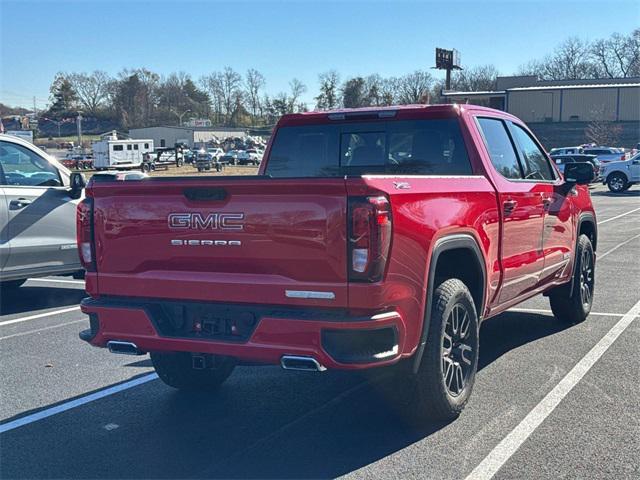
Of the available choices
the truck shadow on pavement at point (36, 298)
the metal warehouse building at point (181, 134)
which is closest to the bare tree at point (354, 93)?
the metal warehouse building at point (181, 134)

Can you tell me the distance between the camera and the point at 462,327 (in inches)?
191

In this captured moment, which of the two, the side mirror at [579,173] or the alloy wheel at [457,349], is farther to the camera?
the side mirror at [579,173]

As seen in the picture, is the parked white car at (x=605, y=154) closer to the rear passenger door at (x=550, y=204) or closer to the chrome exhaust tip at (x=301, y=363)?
the rear passenger door at (x=550, y=204)

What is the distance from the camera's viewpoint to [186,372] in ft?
17.7

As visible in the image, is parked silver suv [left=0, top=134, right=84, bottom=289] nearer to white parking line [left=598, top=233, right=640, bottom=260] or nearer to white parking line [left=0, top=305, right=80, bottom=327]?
white parking line [left=0, top=305, right=80, bottom=327]

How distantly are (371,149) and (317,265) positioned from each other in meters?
2.18

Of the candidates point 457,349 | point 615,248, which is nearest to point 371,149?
point 457,349

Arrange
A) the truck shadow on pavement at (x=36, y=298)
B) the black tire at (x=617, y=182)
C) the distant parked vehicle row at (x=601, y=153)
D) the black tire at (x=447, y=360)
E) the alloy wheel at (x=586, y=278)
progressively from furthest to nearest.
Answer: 1. the distant parked vehicle row at (x=601, y=153)
2. the black tire at (x=617, y=182)
3. the truck shadow on pavement at (x=36, y=298)
4. the alloy wheel at (x=586, y=278)
5. the black tire at (x=447, y=360)

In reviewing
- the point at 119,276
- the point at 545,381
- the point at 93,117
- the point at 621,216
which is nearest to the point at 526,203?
the point at 545,381

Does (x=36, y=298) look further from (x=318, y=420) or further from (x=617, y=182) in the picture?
(x=617, y=182)

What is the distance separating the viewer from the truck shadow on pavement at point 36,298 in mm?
8695

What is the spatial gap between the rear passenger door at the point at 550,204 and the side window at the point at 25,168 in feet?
17.2

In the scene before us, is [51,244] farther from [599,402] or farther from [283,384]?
[599,402]

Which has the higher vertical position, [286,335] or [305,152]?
[305,152]
